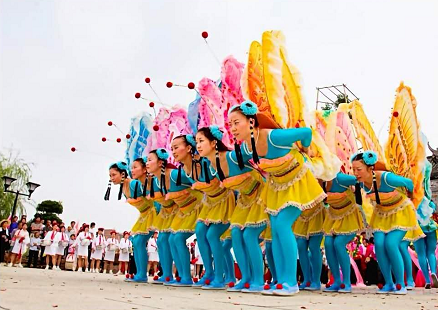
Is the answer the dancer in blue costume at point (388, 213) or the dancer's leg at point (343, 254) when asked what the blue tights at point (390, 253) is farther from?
the dancer's leg at point (343, 254)

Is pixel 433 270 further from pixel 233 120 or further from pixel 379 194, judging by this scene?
pixel 233 120

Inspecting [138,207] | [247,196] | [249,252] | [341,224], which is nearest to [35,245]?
[138,207]

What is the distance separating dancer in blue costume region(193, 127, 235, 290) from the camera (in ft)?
20.3

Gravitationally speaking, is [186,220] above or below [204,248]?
above

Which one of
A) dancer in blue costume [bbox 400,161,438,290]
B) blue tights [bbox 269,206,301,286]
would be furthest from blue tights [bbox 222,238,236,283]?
dancer in blue costume [bbox 400,161,438,290]

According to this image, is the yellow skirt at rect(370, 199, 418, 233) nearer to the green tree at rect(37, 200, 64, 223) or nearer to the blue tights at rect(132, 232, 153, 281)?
the blue tights at rect(132, 232, 153, 281)

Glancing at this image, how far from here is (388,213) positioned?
6637mm

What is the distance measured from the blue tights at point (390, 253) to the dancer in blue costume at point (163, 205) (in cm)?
319

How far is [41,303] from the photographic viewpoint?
3125 mm

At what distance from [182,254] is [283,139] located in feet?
9.53

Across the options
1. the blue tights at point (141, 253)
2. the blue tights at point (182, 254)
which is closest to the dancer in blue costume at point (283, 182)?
the blue tights at point (182, 254)

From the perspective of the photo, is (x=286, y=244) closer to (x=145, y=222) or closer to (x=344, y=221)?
(x=344, y=221)

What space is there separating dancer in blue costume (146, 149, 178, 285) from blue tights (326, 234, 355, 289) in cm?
248

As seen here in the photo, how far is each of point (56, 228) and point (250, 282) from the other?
9766 mm
